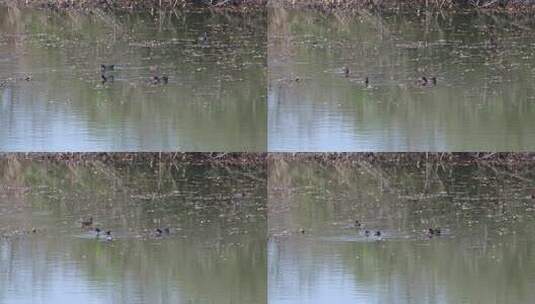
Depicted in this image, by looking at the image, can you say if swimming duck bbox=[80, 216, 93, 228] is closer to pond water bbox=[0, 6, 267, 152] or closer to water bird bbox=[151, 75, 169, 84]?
pond water bbox=[0, 6, 267, 152]

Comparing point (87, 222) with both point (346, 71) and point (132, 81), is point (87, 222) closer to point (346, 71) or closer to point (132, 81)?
point (132, 81)

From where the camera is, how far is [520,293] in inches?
286

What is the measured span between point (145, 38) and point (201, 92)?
0.49m

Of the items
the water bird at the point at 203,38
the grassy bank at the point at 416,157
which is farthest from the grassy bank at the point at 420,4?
the grassy bank at the point at 416,157

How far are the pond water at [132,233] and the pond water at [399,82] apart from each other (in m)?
0.43

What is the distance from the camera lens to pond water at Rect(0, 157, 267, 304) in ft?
23.8

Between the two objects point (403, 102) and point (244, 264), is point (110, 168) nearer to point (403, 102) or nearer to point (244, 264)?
point (244, 264)

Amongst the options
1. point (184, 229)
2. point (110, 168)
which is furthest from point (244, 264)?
point (110, 168)

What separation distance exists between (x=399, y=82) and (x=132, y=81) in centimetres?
139

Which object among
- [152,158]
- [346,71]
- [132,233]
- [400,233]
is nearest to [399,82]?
[346,71]

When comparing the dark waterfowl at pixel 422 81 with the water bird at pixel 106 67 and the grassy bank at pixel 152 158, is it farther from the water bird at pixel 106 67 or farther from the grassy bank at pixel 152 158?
the water bird at pixel 106 67

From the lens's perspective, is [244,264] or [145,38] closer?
[244,264]

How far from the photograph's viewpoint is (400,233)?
24.5ft

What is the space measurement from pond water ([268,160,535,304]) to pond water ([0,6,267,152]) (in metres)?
0.44
